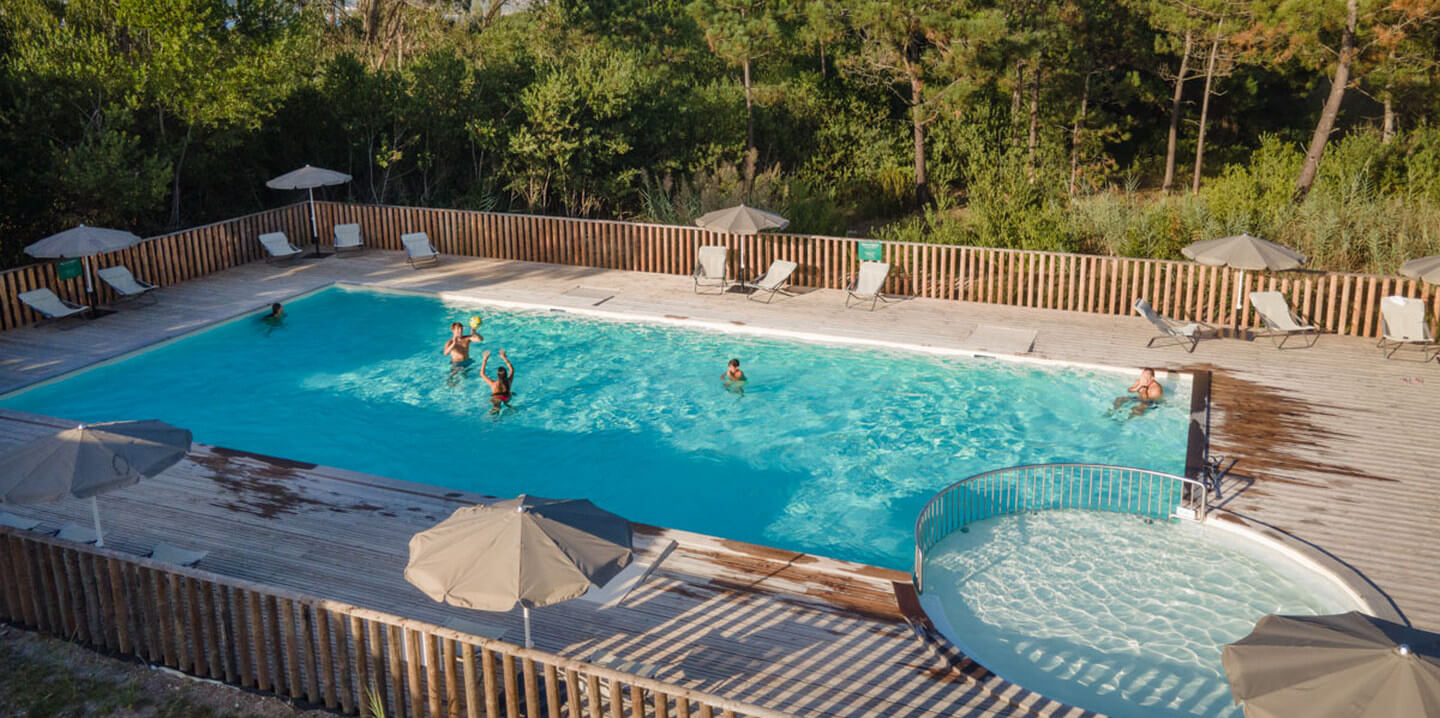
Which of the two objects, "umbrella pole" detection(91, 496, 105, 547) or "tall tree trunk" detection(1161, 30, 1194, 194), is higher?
"tall tree trunk" detection(1161, 30, 1194, 194)

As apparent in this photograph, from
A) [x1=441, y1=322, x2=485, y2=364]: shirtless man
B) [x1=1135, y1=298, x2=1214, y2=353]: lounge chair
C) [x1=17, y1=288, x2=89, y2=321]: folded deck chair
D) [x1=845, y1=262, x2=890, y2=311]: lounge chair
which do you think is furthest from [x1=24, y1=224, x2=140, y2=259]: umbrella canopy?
[x1=1135, y1=298, x2=1214, y2=353]: lounge chair

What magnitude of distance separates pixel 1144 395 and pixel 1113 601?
4.66 m

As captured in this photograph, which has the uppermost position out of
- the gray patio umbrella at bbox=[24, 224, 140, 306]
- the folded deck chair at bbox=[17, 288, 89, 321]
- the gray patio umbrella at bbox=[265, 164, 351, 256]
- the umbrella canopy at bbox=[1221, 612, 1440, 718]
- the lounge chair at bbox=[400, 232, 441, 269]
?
the gray patio umbrella at bbox=[265, 164, 351, 256]

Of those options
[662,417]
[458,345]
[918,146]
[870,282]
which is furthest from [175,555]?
[918,146]

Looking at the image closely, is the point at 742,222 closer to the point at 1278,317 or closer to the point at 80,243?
the point at 1278,317

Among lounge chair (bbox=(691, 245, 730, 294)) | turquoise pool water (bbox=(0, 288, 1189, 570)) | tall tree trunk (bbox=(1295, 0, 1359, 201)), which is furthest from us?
tall tree trunk (bbox=(1295, 0, 1359, 201))

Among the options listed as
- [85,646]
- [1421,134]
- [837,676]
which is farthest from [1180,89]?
[85,646]

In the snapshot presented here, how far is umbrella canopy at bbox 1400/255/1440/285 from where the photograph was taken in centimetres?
1282

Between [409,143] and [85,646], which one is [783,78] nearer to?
[409,143]

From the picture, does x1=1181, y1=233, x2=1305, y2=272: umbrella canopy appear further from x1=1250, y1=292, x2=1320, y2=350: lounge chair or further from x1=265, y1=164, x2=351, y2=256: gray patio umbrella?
x1=265, y1=164, x2=351, y2=256: gray patio umbrella

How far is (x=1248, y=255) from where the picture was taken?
45.7 feet

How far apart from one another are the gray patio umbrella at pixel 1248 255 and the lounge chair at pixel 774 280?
5.65m

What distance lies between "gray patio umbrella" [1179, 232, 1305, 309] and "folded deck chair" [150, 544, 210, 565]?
1164 cm

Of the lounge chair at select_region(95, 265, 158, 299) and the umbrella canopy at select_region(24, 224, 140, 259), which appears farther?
the lounge chair at select_region(95, 265, 158, 299)
